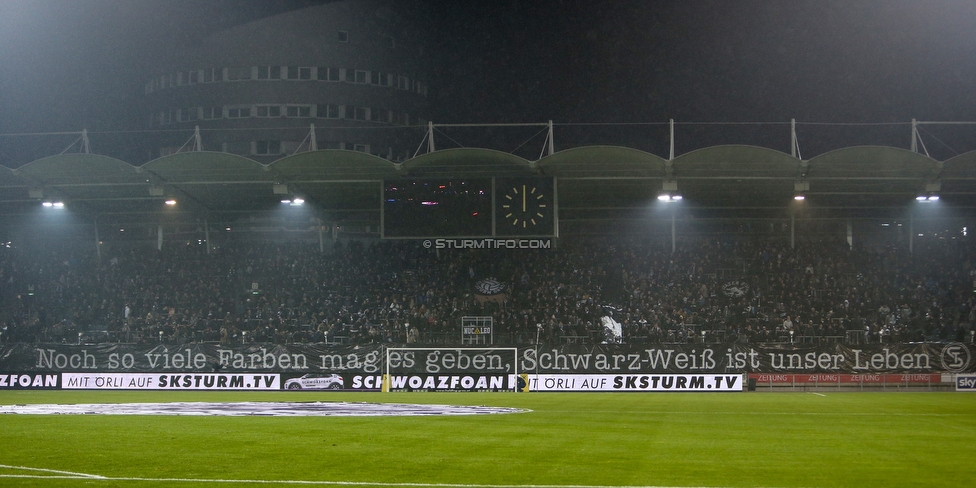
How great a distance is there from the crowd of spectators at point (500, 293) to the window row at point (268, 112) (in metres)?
21.9

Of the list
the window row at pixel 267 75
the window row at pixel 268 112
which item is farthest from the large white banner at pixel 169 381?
the window row at pixel 267 75

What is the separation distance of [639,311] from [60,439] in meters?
30.1

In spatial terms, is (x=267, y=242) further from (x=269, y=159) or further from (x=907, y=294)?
(x=907, y=294)

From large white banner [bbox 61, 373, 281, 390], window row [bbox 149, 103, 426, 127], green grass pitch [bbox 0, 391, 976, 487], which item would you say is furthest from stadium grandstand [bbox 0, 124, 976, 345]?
window row [bbox 149, 103, 426, 127]

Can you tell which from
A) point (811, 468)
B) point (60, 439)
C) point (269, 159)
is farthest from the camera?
point (269, 159)

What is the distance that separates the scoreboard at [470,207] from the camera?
33.1 m

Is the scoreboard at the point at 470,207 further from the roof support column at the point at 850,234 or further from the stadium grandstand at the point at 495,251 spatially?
the roof support column at the point at 850,234

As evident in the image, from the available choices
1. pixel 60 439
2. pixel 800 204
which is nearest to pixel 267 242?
pixel 800 204

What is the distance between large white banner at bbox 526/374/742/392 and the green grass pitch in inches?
570

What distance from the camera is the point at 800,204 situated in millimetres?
44062

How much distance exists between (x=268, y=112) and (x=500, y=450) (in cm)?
6003

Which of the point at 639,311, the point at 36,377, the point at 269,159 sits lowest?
the point at 36,377

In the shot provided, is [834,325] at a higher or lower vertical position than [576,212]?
lower

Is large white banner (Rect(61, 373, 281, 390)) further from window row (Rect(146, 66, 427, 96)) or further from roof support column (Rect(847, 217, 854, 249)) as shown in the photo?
window row (Rect(146, 66, 427, 96))
